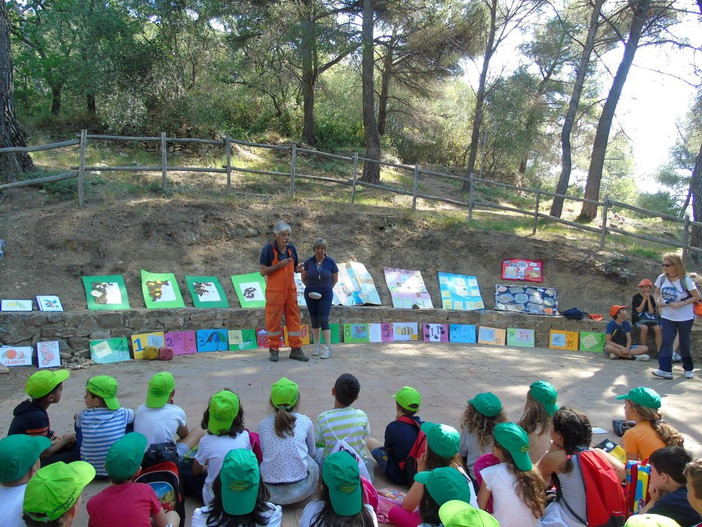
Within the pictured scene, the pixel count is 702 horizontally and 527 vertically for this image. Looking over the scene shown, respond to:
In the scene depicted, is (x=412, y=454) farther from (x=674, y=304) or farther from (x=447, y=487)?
(x=674, y=304)

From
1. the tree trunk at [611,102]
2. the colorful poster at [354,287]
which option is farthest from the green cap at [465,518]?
the tree trunk at [611,102]

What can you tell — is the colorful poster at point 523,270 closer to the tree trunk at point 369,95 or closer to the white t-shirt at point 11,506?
the tree trunk at point 369,95

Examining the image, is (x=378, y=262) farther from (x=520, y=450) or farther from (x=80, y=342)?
(x=520, y=450)

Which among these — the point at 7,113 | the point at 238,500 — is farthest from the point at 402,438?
the point at 7,113

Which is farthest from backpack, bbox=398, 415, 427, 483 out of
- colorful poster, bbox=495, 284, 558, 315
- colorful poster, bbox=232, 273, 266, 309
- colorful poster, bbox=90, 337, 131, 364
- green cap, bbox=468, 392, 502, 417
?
colorful poster, bbox=495, 284, 558, 315

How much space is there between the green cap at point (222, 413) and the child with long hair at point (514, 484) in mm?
1432

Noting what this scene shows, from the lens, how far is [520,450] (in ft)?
8.61

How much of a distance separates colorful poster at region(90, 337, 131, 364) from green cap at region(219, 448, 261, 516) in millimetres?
4855

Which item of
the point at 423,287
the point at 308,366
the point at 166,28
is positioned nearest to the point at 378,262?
the point at 423,287

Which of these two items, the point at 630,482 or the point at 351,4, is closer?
the point at 630,482

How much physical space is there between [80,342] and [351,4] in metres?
11.9

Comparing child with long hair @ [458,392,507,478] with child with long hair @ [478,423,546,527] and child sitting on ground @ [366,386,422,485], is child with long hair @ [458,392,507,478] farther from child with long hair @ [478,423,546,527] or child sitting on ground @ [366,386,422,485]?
child with long hair @ [478,423,546,527]

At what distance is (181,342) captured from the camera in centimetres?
704

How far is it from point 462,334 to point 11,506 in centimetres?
713
